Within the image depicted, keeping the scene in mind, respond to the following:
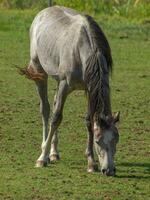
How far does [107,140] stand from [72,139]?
7.47 ft

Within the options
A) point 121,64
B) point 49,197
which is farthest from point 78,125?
point 121,64

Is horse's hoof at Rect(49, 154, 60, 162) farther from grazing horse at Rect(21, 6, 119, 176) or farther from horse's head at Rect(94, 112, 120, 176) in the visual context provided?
horse's head at Rect(94, 112, 120, 176)

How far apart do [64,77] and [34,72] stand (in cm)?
111

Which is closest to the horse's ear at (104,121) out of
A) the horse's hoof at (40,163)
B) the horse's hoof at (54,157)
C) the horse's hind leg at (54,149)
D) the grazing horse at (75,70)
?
the grazing horse at (75,70)

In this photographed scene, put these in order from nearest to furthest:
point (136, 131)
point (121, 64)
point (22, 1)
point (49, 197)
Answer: point (49, 197) → point (136, 131) → point (121, 64) → point (22, 1)

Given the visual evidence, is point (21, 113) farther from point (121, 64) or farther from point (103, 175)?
point (121, 64)

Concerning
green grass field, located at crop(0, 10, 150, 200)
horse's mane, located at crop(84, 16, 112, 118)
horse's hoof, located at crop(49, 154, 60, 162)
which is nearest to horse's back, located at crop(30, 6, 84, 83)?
horse's mane, located at crop(84, 16, 112, 118)

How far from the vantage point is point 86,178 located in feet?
28.6

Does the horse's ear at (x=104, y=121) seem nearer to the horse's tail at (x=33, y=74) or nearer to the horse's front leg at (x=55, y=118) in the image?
the horse's front leg at (x=55, y=118)

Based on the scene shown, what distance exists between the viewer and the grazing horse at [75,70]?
859 centimetres

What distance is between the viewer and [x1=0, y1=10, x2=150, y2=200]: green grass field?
8148 millimetres

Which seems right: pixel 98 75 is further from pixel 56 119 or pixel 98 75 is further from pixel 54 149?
pixel 54 149

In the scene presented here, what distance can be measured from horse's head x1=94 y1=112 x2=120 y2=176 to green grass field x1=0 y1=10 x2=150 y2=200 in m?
0.15

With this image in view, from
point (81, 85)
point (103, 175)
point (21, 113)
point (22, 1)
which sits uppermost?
point (81, 85)
